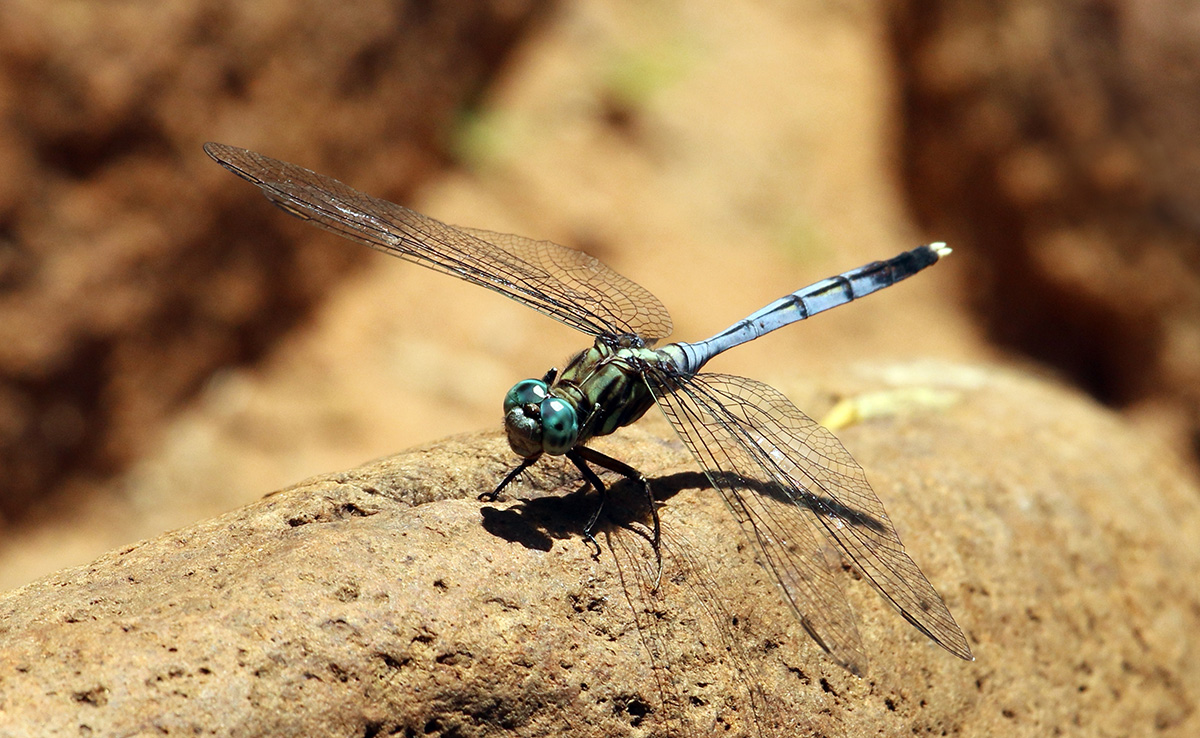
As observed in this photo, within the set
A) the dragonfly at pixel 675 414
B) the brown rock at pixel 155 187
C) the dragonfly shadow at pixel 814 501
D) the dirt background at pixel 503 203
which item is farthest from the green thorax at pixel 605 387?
the brown rock at pixel 155 187

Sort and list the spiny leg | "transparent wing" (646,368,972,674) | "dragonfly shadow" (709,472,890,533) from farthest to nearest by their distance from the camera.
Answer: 1. "dragonfly shadow" (709,472,890,533)
2. the spiny leg
3. "transparent wing" (646,368,972,674)

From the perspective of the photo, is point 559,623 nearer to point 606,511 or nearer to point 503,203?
point 606,511

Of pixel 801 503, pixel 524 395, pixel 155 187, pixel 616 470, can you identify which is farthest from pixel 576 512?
pixel 155 187

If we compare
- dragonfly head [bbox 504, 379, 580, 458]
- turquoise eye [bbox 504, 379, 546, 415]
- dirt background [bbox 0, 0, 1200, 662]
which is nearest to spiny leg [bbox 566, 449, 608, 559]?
dragonfly head [bbox 504, 379, 580, 458]

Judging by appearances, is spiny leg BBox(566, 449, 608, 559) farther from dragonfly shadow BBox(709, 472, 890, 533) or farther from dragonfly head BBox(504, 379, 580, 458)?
dragonfly shadow BBox(709, 472, 890, 533)

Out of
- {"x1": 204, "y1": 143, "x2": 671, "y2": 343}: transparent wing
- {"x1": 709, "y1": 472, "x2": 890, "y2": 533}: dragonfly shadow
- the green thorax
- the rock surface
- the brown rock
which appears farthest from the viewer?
the brown rock

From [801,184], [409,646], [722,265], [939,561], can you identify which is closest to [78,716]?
[409,646]

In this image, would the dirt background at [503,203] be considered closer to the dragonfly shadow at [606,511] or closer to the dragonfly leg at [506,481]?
the dragonfly leg at [506,481]

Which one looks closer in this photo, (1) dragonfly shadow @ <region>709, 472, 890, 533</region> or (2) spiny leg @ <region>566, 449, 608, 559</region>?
(2) spiny leg @ <region>566, 449, 608, 559</region>
